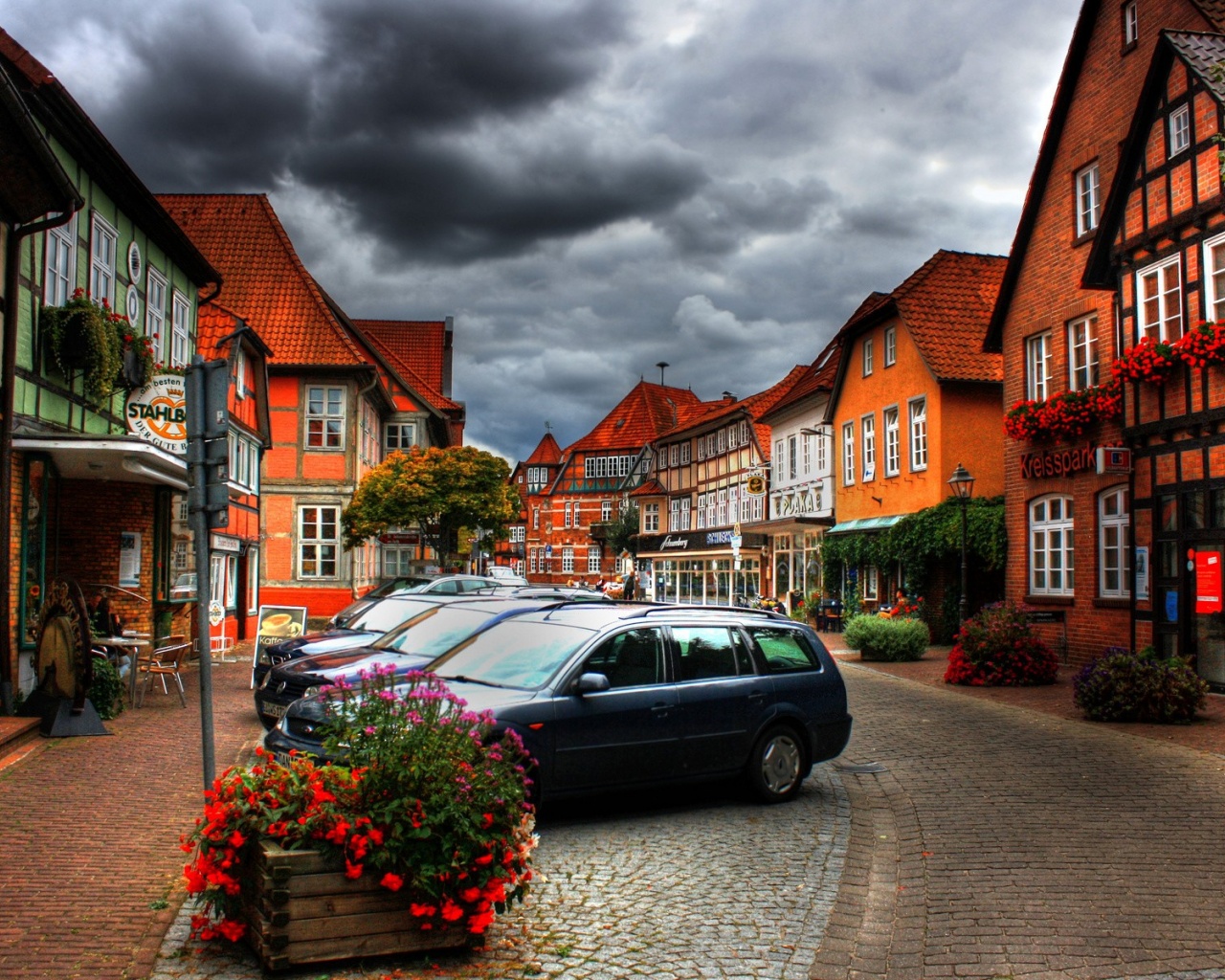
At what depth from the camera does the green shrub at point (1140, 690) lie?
45.2 ft

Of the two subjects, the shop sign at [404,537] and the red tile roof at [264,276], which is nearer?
the red tile roof at [264,276]

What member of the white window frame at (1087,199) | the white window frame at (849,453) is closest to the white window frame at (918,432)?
the white window frame at (849,453)

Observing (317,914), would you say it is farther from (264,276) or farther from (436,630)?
(264,276)

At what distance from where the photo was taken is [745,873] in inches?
285

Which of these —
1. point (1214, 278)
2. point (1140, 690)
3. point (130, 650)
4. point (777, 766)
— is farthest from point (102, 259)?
point (1214, 278)

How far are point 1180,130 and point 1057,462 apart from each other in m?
6.24

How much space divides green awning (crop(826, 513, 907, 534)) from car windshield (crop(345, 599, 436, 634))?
55.4 feet

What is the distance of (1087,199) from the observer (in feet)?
71.7

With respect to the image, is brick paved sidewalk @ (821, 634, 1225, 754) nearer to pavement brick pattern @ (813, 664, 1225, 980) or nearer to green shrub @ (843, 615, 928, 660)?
green shrub @ (843, 615, 928, 660)

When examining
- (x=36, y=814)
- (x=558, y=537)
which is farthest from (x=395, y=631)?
(x=558, y=537)

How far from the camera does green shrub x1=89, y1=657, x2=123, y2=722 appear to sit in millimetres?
13086

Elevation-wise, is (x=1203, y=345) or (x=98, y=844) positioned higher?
(x=1203, y=345)

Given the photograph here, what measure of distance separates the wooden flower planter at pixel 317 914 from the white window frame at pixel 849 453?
102 feet

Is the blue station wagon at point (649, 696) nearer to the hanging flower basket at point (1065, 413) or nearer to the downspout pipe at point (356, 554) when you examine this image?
the hanging flower basket at point (1065, 413)
